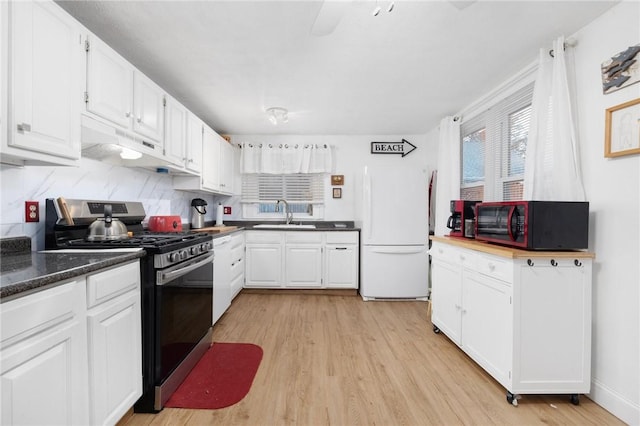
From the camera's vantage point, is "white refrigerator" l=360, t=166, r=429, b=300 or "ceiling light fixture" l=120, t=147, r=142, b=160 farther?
"white refrigerator" l=360, t=166, r=429, b=300

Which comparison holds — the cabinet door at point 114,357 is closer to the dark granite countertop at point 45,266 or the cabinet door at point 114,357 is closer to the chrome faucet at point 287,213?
the dark granite countertop at point 45,266

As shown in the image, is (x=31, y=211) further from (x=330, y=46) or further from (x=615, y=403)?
(x=615, y=403)

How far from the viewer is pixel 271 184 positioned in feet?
14.6

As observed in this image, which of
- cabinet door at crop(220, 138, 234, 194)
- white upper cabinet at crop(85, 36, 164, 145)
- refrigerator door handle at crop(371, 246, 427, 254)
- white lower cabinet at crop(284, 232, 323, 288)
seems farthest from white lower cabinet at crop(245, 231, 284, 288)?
white upper cabinet at crop(85, 36, 164, 145)

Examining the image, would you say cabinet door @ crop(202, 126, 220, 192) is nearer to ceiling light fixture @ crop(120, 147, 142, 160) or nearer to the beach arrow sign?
ceiling light fixture @ crop(120, 147, 142, 160)

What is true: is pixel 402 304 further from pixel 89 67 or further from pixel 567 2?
pixel 89 67

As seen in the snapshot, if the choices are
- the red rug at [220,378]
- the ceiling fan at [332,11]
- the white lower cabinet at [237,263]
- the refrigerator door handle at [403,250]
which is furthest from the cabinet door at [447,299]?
the white lower cabinet at [237,263]

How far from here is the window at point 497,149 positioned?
2531 millimetres

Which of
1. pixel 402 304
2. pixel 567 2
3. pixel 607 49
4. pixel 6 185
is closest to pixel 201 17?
pixel 6 185

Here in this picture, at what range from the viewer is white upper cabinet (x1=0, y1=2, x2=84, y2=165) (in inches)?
44.5

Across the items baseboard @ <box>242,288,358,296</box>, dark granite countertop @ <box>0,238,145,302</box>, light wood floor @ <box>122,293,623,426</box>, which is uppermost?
dark granite countertop @ <box>0,238,145,302</box>

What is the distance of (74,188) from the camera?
1.87 metres

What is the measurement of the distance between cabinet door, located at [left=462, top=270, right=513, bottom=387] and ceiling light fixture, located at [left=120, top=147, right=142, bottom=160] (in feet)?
8.56

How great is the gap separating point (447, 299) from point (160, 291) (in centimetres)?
220
